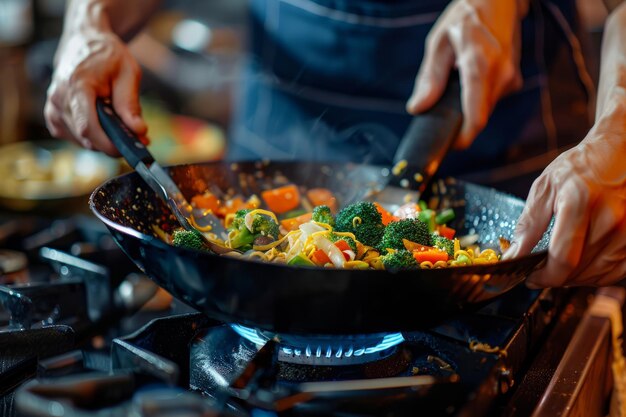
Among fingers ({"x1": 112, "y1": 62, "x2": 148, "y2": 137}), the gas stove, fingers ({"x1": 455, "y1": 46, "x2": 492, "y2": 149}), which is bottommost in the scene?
the gas stove

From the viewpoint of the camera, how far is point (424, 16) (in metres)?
2.01

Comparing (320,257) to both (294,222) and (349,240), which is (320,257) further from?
(294,222)

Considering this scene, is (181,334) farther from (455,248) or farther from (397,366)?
(455,248)

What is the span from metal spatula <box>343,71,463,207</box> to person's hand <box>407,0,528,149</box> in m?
0.03

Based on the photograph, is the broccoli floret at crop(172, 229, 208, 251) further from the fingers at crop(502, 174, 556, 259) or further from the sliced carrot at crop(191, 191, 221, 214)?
the fingers at crop(502, 174, 556, 259)

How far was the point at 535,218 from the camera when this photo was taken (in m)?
1.13

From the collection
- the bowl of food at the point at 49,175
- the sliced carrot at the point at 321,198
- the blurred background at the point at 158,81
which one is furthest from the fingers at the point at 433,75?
the bowl of food at the point at 49,175

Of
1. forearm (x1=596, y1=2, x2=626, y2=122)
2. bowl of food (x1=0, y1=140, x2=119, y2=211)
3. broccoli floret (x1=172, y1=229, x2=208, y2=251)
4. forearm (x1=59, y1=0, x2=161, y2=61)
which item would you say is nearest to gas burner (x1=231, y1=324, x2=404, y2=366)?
broccoli floret (x1=172, y1=229, x2=208, y2=251)

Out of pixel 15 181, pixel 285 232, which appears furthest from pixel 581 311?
pixel 15 181

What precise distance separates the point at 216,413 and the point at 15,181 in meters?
2.33

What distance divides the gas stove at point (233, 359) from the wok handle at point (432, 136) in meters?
0.36

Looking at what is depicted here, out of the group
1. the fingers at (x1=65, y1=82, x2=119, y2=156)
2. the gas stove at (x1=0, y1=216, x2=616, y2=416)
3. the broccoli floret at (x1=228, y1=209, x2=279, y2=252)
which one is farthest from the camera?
the fingers at (x1=65, y1=82, x2=119, y2=156)

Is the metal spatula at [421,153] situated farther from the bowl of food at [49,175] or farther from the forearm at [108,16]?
the bowl of food at [49,175]

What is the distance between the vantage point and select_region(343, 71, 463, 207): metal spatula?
1530mm
